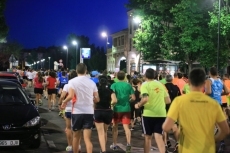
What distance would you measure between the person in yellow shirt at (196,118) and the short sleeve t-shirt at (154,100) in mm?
3559

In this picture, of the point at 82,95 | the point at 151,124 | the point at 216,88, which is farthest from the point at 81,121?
the point at 216,88

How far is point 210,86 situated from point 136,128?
475 cm

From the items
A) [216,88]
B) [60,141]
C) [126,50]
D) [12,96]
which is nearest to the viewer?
[216,88]

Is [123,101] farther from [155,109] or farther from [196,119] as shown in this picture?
[196,119]

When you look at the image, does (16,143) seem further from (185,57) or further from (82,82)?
(185,57)

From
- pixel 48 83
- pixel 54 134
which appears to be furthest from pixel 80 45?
pixel 54 134

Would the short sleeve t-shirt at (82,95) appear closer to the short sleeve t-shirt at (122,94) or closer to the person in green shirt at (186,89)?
the short sleeve t-shirt at (122,94)

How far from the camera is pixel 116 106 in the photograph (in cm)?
945

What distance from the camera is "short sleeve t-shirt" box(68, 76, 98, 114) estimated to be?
24.7 feet

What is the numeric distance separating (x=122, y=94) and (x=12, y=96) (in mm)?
3001

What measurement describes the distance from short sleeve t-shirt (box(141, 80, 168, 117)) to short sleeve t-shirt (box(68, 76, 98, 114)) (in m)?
1.02

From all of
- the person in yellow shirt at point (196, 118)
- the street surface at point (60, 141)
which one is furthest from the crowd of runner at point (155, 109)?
the street surface at point (60, 141)

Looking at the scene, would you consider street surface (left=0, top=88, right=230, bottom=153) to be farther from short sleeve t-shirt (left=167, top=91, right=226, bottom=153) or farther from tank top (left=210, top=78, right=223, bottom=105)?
short sleeve t-shirt (left=167, top=91, right=226, bottom=153)

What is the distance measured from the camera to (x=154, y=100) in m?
7.78
